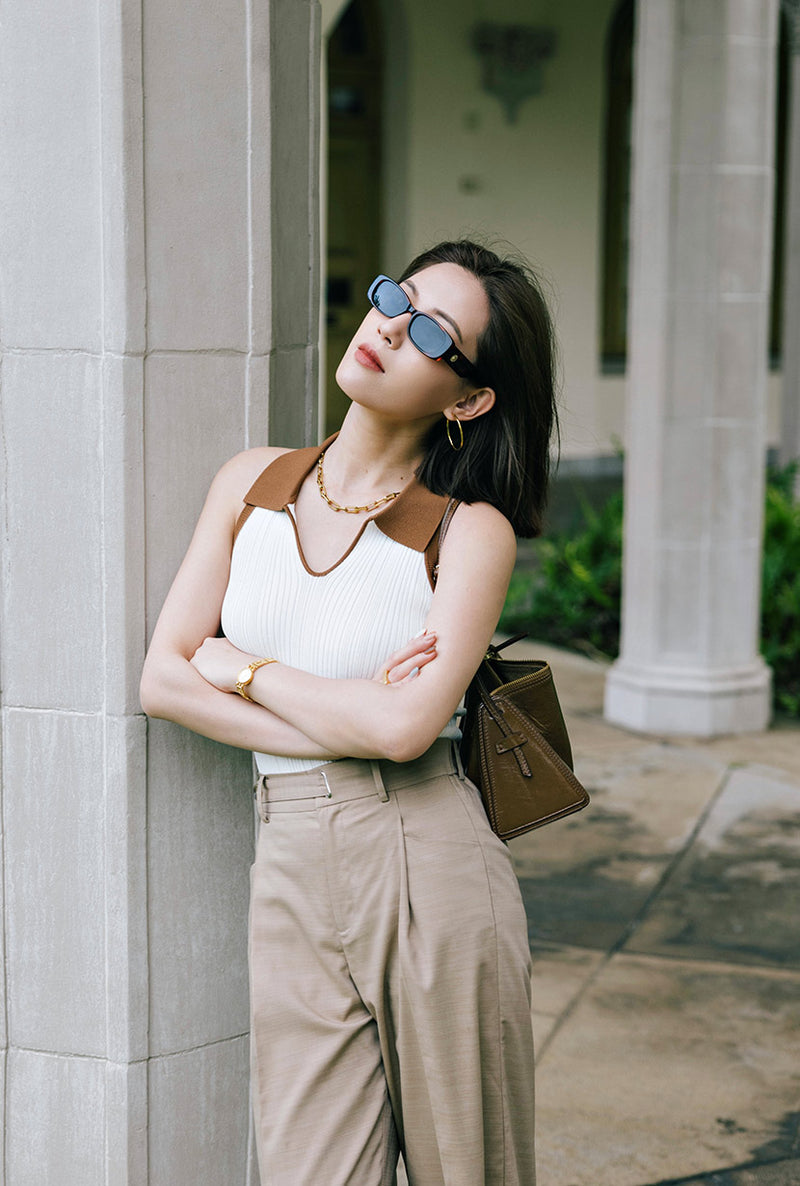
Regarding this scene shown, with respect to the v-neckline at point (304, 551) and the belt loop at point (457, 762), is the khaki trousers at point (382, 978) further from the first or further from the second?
the v-neckline at point (304, 551)

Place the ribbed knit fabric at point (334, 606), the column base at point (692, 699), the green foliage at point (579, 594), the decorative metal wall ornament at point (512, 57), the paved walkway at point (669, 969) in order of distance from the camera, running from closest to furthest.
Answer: the ribbed knit fabric at point (334, 606), the paved walkway at point (669, 969), the column base at point (692, 699), the green foliage at point (579, 594), the decorative metal wall ornament at point (512, 57)

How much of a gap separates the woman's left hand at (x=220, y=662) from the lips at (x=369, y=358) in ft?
1.48

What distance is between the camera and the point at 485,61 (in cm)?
1357

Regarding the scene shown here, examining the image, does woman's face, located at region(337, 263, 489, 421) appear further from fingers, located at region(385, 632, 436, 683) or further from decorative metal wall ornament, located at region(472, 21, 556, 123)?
decorative metal wall ornament, located at region(472, 21, 556, 123)

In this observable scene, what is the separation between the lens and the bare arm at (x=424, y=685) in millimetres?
2021

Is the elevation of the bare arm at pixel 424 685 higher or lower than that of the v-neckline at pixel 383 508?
lower

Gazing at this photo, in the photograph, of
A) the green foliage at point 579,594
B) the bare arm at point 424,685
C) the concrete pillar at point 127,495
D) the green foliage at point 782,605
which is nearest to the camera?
the bare arm at point 424,685

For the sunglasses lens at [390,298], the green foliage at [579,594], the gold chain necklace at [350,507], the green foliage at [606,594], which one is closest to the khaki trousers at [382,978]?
the gold chain necklace at [350,507]

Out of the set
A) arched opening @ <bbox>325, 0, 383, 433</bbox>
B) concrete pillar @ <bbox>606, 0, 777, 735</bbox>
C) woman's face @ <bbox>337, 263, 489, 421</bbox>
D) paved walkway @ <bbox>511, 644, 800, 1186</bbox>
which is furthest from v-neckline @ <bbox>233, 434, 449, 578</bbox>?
arched opening @ <bbox>325, 0, 383, 433</bbox>

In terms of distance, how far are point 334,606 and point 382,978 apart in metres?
0.53

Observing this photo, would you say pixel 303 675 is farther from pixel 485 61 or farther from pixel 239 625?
pixel 485 61

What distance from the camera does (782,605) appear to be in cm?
812

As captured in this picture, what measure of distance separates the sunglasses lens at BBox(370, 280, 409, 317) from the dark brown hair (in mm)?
105

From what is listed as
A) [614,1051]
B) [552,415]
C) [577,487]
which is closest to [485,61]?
[577,487]
